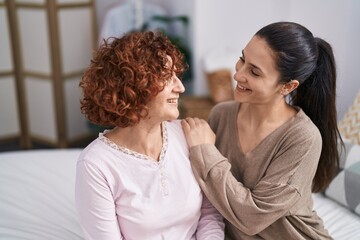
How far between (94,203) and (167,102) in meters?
0.35

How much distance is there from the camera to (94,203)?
3.73ft

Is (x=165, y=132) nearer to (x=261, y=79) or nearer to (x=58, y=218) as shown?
(x=261, y=79)

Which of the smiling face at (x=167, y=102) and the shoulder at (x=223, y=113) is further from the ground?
the smiling face at (x=167, y=102)

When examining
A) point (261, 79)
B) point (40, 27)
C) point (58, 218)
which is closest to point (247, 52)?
point (261, 79)

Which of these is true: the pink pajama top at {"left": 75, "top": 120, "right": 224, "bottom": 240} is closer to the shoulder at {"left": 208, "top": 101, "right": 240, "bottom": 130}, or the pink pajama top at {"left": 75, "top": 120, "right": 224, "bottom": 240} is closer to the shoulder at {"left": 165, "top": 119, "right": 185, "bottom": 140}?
the shoulder at {"left": 165, "top": 119, "right": 185, "bottom": 140}

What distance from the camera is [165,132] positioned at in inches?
52.8

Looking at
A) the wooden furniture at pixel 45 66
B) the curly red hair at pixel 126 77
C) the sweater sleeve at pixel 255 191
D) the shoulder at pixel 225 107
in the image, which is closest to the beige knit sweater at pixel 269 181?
the sweater sleeve at pixel 255 191

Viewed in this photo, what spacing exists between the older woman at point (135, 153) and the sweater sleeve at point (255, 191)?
8cm

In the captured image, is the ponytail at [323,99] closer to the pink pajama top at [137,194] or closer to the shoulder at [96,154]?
the pink pajama top at [137,194]

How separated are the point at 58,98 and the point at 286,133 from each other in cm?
262

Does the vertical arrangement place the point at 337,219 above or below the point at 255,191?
below

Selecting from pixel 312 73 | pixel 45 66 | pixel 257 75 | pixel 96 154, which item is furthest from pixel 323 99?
pixel 45 66

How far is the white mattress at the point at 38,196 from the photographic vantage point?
154 centimetres

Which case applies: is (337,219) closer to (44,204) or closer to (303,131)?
(303,131)
